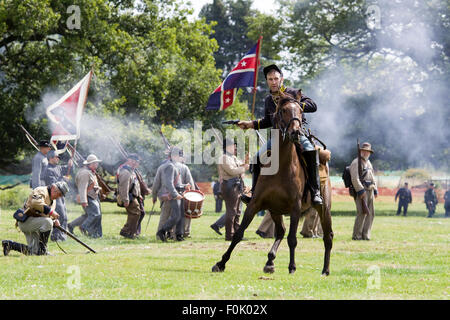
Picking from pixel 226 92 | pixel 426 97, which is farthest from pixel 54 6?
pixel 426 97

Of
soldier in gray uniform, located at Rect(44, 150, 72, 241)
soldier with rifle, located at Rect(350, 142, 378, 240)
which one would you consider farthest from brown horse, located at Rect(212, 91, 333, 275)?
soldier with rifle, located at Rect(350, 142, 378, 240)

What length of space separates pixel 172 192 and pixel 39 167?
2.95 meters

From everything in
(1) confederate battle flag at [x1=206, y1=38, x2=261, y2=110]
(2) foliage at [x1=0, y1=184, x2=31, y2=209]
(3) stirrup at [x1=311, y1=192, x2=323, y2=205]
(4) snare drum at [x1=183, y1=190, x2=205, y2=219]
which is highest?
(1) confederate battle flag at [x1=206, y1=38, x2=261, y2=110]

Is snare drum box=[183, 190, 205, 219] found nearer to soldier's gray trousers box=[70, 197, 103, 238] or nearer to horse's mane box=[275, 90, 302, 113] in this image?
soldier's gray trousers box=[70, 197, 103, 238]

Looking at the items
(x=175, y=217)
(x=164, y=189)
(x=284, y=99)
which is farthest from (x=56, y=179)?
(x=284, y=99)

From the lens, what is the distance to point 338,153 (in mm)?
39719

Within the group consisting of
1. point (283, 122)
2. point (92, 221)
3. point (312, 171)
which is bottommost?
point (92, 221)

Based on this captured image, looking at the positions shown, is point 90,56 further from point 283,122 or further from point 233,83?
point 283,122

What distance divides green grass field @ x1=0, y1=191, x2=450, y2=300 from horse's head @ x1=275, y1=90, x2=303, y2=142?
1840 millimetres

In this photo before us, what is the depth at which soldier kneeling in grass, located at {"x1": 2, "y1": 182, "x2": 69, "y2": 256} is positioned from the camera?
12.1 metres

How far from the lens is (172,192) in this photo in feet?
54.2

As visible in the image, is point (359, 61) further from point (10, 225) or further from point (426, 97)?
point (10, 225)

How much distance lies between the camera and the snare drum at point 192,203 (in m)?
17.2

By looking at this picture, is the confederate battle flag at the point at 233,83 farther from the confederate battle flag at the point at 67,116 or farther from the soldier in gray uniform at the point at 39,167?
the soldier in gray uniform at the point at 39,167
